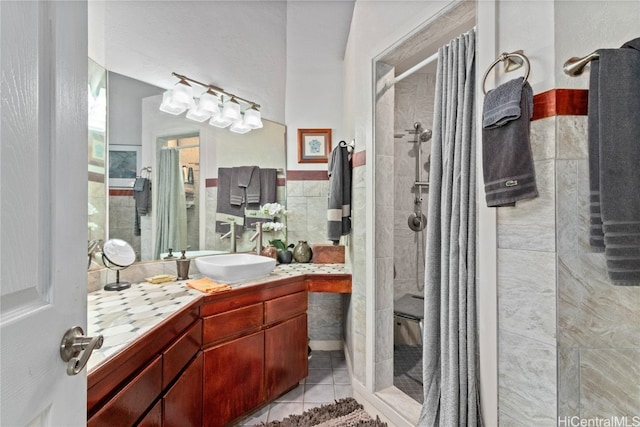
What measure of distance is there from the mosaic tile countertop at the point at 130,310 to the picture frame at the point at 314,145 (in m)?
1.25

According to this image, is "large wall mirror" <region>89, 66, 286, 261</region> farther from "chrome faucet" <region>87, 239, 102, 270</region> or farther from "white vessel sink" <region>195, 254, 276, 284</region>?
"white vessel sink" <region>195, 254, 276, 284</region>

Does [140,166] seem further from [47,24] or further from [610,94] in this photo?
[610,94]

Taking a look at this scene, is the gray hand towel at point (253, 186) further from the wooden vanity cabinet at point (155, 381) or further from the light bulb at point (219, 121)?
the wooden vanity cabinet at point (155, 381)

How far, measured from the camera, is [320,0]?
267cm

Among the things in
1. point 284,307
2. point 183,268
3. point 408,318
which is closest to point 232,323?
point 284,307

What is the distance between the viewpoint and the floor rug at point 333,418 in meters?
1.67

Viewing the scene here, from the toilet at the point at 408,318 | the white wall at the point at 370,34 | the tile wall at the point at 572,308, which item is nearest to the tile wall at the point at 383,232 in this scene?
the white wall at the point at 370,34

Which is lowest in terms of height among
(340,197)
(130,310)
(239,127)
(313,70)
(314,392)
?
(314,392)

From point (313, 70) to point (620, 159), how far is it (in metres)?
2.45

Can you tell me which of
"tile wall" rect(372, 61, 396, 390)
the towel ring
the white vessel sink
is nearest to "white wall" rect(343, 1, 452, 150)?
"tile wall" rect(372, 61, 396, 390)

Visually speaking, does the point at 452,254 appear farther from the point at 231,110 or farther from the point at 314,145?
the point at 231,110

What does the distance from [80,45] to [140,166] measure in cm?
131

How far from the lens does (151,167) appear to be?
1.82 metres

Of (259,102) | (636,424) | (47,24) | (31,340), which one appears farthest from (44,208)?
(259,102)
